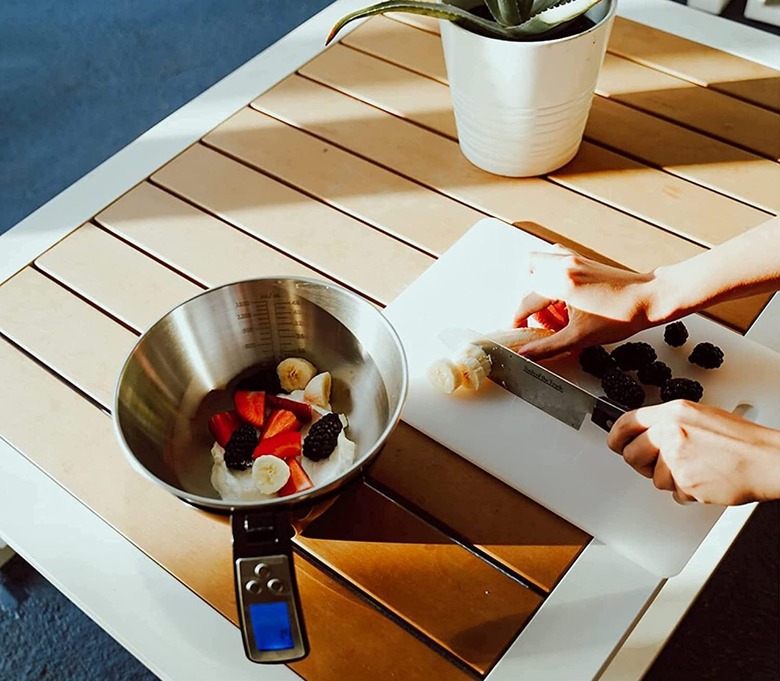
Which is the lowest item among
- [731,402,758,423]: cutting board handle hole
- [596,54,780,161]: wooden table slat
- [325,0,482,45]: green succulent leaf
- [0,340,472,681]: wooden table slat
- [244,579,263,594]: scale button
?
[0,340,472,681]: wooden table slat

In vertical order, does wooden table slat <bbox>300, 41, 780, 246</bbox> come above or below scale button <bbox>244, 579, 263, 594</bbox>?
below

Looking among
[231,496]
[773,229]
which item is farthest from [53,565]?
[773,229]

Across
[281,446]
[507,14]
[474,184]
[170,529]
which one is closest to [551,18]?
[507,14]

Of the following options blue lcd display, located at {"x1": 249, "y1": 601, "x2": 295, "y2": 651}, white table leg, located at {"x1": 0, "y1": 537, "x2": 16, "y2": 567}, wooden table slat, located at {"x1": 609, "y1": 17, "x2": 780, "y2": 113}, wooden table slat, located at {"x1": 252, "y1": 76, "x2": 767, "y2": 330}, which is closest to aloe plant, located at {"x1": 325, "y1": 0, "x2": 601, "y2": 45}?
wooden table slat, located at {"x1": 252, "y1": 76, "x2": 767, "y2": 330}

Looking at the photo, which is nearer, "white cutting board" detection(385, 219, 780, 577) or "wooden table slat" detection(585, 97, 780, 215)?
"white cutting board" detection(385, 219, 780, 577)

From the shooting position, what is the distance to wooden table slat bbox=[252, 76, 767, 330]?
3.59ft

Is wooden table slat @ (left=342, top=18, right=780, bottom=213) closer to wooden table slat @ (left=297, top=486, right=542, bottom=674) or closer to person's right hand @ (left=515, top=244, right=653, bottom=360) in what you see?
person's right hand @ (left=515, top=244, right=653, bottom=360)

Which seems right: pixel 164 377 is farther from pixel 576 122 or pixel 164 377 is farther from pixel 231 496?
pixel 576 122

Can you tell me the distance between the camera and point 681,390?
2.95 feet

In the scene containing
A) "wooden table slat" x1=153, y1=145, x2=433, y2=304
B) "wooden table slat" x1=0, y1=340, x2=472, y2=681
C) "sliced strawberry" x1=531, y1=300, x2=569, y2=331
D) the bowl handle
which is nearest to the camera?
the bowl handle

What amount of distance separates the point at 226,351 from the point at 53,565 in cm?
25

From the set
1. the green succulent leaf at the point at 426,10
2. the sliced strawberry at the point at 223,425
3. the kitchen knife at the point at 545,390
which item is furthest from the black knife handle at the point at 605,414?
the green succulent leaf at the point at 426,10

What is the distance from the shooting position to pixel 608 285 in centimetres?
95

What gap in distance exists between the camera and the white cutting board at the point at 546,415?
844 millimetres
